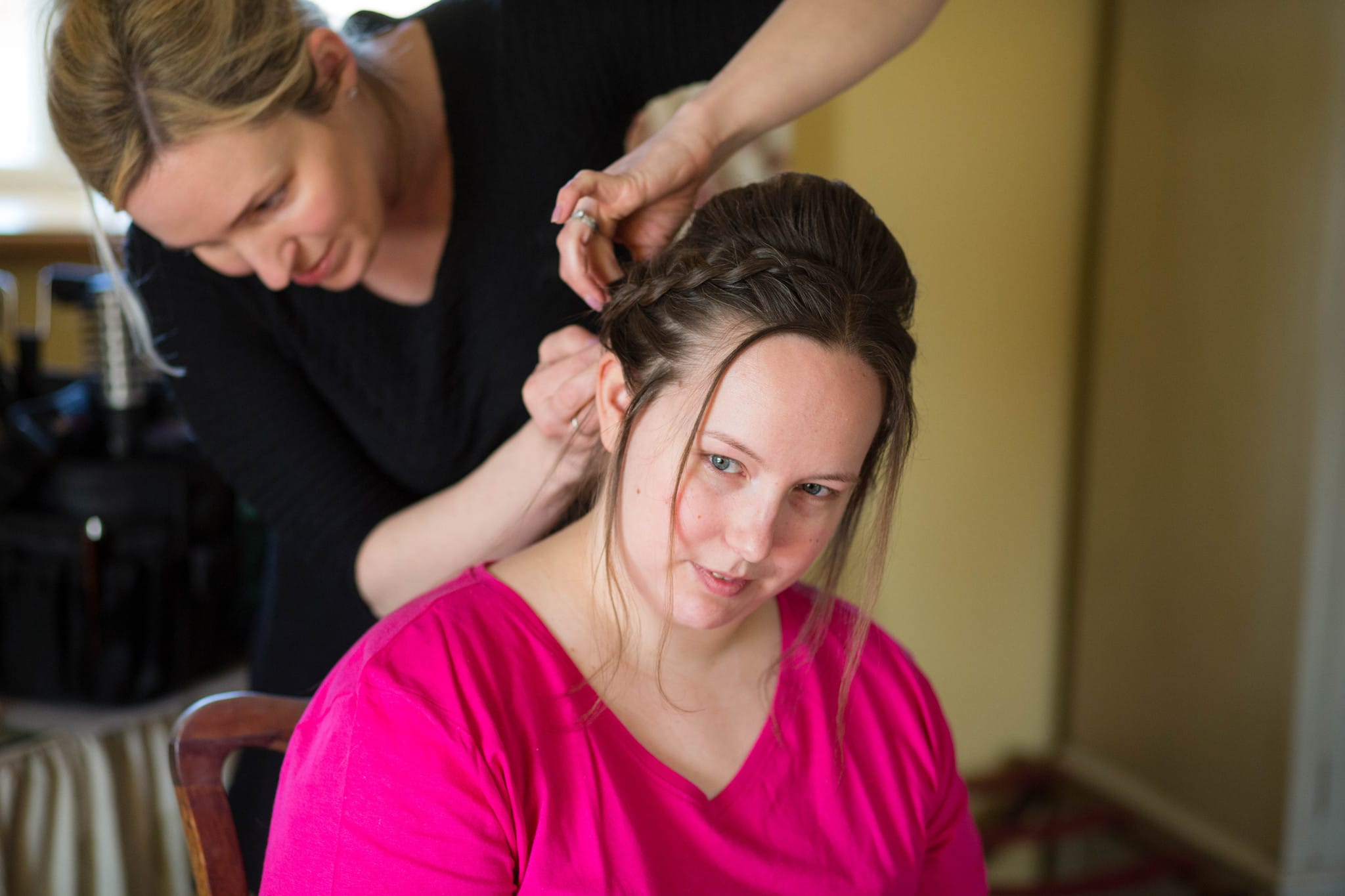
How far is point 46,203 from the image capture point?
7.63 feet

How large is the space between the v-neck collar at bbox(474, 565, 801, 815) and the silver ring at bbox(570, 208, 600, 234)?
1.01 ft

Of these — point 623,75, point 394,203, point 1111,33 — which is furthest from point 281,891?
point 1111,33

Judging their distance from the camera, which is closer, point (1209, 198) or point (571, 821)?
point (571, 821)

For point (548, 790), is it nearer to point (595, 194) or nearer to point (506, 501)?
point (506, 501)

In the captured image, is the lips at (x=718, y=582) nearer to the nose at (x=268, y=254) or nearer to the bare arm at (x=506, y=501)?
the bare arm at (x=506, y=501)

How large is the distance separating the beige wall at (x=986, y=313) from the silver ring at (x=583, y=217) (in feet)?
4.16

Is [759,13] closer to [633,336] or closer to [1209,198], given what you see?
[633,336]

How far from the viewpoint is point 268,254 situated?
102 cm

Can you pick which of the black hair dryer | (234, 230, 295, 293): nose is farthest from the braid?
the black hair dryer

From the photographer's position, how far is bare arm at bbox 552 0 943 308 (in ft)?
3.19

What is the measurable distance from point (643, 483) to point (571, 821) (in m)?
0.26

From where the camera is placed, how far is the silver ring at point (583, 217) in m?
0.92

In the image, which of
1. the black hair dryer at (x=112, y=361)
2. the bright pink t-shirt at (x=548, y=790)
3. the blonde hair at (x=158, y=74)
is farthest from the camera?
the black hair dryer at (x=112, y=361)

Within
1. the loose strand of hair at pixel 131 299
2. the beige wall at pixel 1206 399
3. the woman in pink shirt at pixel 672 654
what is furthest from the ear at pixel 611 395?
the beige wall at pixel 1206 399
